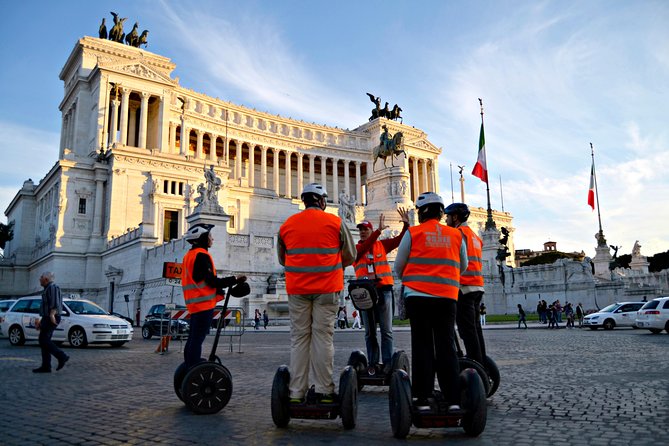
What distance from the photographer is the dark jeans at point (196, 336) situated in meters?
6.42

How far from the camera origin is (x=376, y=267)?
7742 mm

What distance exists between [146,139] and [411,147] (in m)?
45.2

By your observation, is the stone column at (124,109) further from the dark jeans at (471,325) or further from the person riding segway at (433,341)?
the person riding segway at (433,341)

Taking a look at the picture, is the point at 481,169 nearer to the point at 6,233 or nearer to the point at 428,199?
the point at 428,199

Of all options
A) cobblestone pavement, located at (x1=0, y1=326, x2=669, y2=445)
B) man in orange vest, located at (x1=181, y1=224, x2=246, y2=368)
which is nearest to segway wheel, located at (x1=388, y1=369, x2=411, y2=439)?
cobblestone pavement, located at (x1=0, y1=326, x2=669, y2=445)

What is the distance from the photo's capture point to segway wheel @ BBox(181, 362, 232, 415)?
19.6 ft

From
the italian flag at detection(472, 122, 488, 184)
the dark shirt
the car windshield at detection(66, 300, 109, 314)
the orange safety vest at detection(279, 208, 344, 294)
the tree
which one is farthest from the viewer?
the tree

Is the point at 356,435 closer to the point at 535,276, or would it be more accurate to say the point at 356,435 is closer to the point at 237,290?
the point at 237,290

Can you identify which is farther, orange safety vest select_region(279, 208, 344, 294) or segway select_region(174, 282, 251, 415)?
segway select_region(174, 282, 251, 415)

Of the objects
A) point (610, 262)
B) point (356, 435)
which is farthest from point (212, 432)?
point (610, 262)

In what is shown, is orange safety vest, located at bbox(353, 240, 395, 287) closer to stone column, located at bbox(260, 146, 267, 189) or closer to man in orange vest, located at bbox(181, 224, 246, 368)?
man in orange vest, located at bbox(181, 224, 246, 368)

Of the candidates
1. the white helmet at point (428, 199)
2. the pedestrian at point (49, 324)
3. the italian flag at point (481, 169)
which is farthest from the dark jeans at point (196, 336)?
the italian flag at point (481, 169)

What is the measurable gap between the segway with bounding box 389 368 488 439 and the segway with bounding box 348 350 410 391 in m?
2.17

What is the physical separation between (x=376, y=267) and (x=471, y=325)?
1.81 metres
